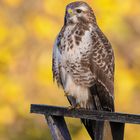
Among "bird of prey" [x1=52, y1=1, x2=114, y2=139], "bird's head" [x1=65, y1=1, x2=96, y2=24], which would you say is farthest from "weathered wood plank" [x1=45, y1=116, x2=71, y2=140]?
"bird's head" [x1=65, y1=1, x2=96, y2=24]

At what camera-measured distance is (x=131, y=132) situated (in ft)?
40.4

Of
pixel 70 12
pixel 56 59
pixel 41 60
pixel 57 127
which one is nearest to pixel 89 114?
pixel 57 127

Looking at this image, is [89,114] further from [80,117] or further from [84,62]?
[84,62]

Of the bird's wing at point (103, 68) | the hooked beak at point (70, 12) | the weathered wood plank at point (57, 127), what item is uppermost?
the hooked beak at point (70, 12)

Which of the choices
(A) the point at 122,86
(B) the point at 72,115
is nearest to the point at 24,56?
(A) the point at 122,86

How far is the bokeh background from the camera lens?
1229 cm

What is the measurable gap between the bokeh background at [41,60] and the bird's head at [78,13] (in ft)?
11.1

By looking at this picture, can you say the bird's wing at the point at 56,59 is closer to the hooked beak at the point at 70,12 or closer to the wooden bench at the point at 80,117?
the hooked beak at the point at 70,12

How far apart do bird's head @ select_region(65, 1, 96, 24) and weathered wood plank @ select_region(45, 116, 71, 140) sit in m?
1.69

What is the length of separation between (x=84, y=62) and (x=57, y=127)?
1376mm

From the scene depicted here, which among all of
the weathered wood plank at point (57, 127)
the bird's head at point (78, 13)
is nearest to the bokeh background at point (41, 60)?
the bird's head at point (78, 13)

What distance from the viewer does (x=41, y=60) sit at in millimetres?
12422

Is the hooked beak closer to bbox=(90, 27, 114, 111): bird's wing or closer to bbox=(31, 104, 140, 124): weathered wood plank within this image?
bbox=(90, 27, 114, 111): bird's wing

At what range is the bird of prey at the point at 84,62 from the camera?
8.45 meters
